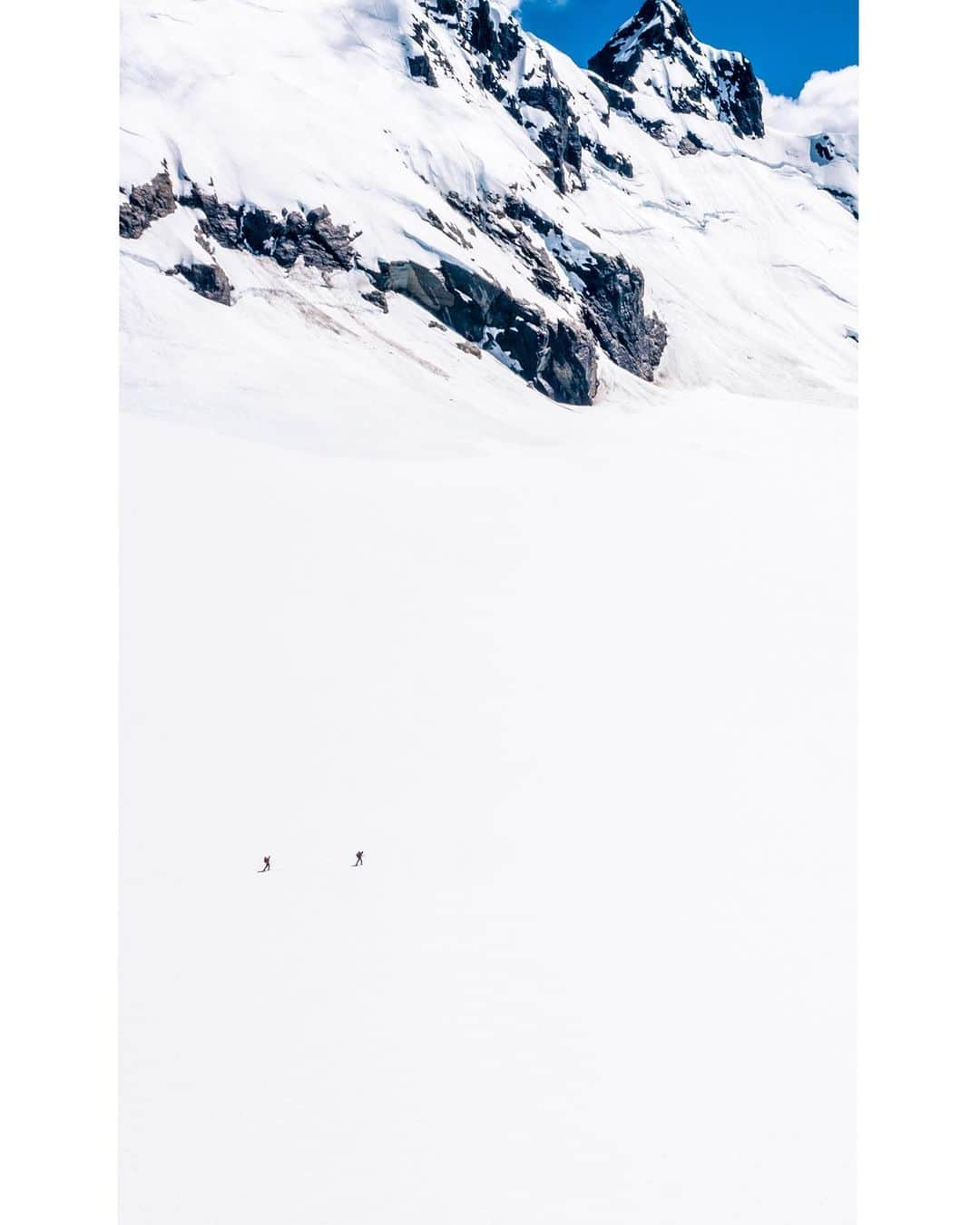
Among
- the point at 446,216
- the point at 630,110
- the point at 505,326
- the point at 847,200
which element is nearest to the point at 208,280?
the point at 446,216

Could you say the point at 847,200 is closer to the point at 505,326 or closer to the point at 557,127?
the point at 557,127

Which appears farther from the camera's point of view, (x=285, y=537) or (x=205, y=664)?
(x=285, y=537)

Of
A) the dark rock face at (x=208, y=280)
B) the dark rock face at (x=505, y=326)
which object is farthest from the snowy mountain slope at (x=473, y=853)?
the dark rock face at (x=505, y=326)

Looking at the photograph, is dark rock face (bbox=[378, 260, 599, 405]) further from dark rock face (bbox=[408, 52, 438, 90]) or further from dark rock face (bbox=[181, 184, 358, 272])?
dark rock face (bbox=[408, 52, 438, 90])

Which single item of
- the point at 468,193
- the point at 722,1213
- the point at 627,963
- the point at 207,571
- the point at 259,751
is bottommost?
the point at 722,1213

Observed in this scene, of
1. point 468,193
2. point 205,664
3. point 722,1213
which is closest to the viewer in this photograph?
point 722,1213

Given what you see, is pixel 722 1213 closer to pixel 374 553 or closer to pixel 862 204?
pixel 862 204

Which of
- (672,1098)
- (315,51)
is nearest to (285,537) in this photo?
(672,1098)
